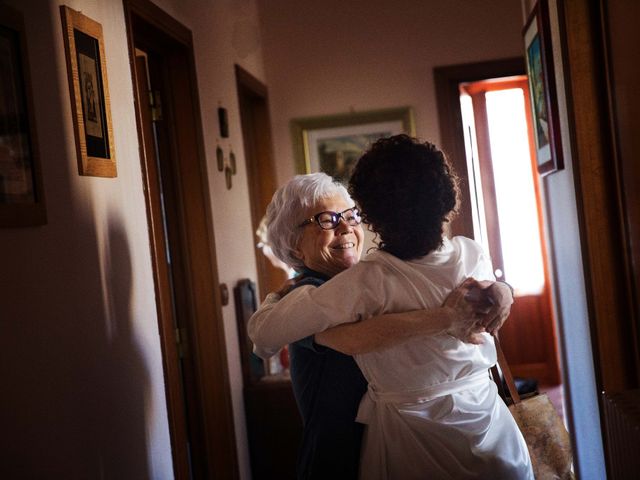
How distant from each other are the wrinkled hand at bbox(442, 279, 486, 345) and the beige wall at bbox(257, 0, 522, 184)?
3281 millimetres

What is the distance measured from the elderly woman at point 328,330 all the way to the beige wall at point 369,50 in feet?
9.22

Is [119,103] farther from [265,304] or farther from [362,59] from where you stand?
[362,59]

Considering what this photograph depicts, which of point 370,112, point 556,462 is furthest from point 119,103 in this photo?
point 370,112

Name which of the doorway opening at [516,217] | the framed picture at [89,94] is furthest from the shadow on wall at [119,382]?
the doorway opening at [516,217]

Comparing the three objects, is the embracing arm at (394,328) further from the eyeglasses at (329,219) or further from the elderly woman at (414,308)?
the eyeglasses at (329,219)

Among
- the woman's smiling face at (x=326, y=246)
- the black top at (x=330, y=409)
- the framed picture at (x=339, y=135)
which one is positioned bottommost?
the black top at (x=330, y=409)

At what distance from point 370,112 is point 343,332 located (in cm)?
339

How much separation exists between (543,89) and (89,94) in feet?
4.65

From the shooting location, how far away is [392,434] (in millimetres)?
1637

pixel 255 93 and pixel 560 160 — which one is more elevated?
pixel 255 93

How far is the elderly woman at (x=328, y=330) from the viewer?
1563 millimetres

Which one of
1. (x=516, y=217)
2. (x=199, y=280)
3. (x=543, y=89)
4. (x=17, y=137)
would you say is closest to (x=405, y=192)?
(x=17, y=137)

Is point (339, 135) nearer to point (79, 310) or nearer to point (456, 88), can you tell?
point (456, 88)

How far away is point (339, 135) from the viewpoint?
4863mm
